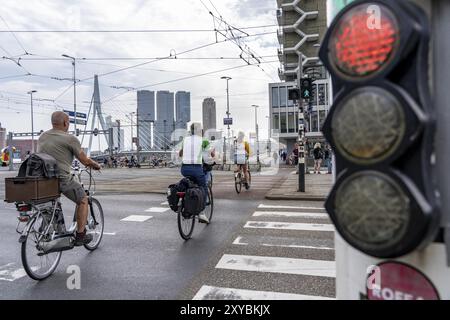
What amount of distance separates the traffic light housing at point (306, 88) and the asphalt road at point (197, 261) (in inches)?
196

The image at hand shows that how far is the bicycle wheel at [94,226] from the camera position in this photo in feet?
16.8

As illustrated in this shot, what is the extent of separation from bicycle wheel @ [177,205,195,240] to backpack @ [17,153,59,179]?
6.54ft

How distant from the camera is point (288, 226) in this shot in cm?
671

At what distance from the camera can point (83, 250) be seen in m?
5.24

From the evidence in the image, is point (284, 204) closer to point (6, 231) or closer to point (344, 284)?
point (6, 231)

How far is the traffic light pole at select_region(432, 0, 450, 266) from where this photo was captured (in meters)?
0.98

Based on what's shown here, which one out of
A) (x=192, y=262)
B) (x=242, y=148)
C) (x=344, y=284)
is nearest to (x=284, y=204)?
(x=242, y=148)

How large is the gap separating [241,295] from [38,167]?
8.45ft

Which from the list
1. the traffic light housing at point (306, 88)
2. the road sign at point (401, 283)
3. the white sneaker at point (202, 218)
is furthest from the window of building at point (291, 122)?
the road sign at point (401, 283)

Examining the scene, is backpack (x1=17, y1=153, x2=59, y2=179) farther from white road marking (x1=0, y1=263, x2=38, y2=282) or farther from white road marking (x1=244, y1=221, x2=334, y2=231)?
white road marking (x1=244, y1=221, x2=334, y2=231)

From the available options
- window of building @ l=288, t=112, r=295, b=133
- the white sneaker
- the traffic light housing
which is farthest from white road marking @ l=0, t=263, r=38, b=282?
window of building @ l=288, t=112, r=295, b=133

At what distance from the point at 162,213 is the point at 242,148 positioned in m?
4.09

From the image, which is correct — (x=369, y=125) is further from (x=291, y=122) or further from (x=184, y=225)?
(x=291, y=122)

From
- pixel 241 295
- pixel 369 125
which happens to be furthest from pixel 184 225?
pixel 369 125
